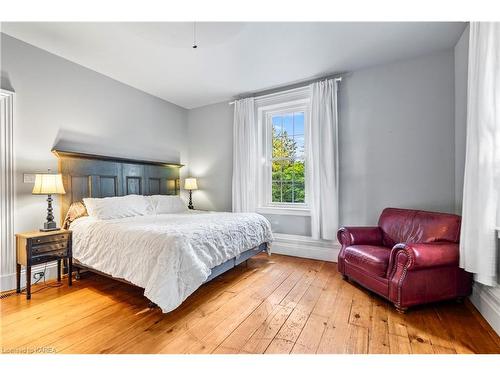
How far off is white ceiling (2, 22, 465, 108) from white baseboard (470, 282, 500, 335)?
2590mm

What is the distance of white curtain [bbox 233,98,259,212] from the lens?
4.07m

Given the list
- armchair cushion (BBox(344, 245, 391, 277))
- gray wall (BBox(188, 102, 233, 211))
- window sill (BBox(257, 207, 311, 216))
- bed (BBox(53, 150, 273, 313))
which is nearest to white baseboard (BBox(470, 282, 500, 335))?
armchair cushion (BBox(344, 245, 391, 277))

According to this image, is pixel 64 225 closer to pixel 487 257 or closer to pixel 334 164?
pixel 334 164

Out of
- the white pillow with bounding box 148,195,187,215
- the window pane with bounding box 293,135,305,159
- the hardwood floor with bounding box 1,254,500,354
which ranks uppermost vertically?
the window pane with bounding box 293,135,305,159

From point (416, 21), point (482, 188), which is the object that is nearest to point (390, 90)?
point (416, 21)

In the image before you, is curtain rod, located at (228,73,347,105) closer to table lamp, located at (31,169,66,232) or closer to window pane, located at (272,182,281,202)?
window pane, located at (272,182,281,202)

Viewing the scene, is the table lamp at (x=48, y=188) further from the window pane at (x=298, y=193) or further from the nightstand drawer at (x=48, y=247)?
the window pane at (x=298, y=193)

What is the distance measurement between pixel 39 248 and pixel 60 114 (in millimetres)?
1694

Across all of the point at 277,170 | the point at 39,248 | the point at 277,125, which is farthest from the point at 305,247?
the point at 39,248

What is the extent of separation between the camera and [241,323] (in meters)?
1.90

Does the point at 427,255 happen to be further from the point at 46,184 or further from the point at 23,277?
the point at 23,277

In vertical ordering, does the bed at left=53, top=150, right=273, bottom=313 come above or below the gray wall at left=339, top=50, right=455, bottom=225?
below

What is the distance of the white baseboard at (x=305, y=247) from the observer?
3492 mm
